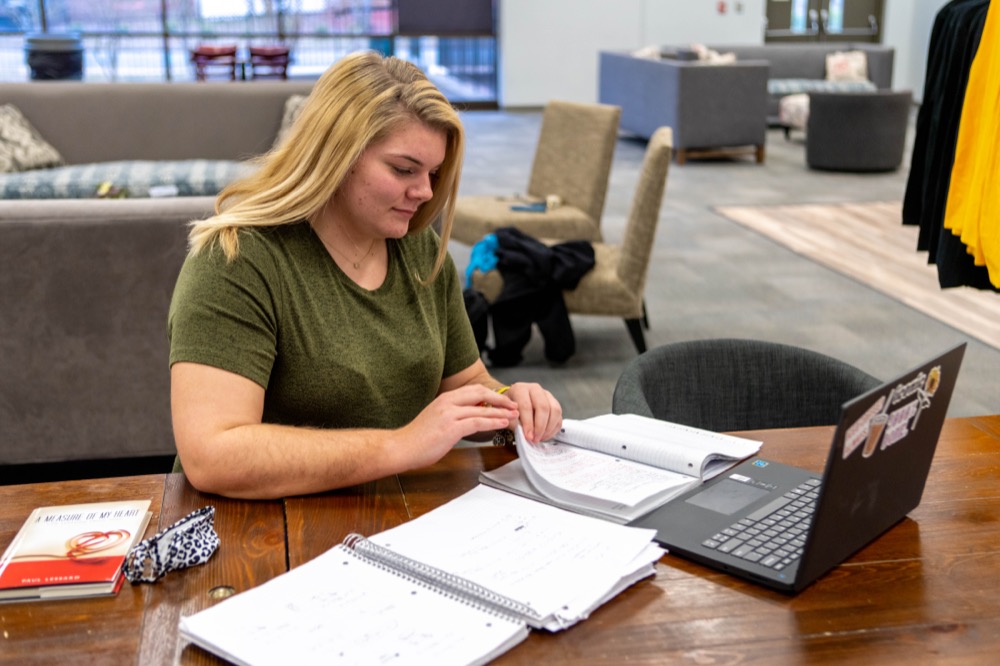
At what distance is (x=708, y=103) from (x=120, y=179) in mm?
5489

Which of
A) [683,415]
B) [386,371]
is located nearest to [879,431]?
[386,371]

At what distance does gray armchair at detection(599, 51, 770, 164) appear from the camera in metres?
9.39

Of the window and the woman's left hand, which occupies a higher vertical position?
the window

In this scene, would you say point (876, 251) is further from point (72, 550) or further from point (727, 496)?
point (72, 550)

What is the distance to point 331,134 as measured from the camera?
1568 mm

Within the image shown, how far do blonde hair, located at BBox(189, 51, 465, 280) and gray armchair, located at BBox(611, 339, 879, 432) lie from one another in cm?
74

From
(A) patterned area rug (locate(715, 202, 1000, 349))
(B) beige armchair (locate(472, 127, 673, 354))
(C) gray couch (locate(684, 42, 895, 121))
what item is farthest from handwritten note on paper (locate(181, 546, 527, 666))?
(C) gray couch (locate(684, 42, 895, 121))

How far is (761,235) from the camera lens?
6.79m

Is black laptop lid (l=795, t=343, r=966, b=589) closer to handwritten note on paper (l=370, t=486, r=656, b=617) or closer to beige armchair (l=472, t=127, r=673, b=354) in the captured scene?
handwritten note on paper (l=370, t=486, r=656, b=617)

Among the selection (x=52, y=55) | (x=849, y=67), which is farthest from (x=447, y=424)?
(x=849, y=67)

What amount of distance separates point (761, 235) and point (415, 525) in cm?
582

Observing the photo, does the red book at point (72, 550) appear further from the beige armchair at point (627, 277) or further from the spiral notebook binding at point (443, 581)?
the beige armchair at point (627, 277)

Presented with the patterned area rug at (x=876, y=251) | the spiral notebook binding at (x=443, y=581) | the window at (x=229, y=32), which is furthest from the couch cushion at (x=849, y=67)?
the spiral notebook binding at (x=443, y=581)

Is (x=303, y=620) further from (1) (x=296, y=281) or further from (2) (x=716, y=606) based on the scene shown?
(1) (x=296, y=281)
